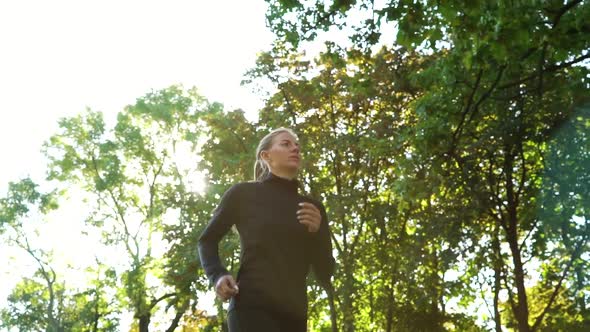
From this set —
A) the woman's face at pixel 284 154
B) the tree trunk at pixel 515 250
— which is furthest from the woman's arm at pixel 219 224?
the tree trunk at pixel 515 250

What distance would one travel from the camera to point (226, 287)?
2869 mm

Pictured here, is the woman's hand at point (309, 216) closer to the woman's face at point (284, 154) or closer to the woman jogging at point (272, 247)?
the woman jogging at point (272, 247)

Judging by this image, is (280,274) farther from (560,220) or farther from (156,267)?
(156,267)

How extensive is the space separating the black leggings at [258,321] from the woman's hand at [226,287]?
114 millimetres

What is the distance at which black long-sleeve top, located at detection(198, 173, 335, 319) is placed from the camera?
9.70 ft

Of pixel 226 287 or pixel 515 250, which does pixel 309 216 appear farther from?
pixel 515 250

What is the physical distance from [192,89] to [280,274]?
2929cm

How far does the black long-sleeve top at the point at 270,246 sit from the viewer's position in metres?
2.96

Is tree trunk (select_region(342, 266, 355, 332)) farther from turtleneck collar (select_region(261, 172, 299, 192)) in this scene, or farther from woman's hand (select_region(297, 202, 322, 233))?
woman's hand (select_region(297, 202, 322, 233))

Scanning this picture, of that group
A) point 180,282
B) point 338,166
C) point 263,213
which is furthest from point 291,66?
point 263,213

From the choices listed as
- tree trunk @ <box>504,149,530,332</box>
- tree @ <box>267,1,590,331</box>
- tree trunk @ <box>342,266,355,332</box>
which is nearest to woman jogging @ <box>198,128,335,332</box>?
tree @ <box>267,1,590,331</box>

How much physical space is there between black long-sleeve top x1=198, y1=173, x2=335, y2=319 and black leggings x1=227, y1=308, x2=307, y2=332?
0.10 ft

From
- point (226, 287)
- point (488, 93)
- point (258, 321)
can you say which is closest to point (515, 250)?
point (488, 93)

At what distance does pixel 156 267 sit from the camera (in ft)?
92.3
